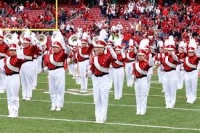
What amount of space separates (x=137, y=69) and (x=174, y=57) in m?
1.63

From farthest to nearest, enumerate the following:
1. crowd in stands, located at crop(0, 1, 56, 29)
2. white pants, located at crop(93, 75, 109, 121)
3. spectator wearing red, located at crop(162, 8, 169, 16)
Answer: spectator wearing red, located at crop(162, 8, 169, 16)
crowd in stands, located at crop(0, 1, 56, 29)
white pants, located at crop(93, 75, 109, 121)

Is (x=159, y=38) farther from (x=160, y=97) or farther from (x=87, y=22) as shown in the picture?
(x=160, y=97)

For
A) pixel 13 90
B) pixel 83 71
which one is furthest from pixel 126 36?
pixel 13 90

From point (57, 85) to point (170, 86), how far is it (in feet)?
10.3

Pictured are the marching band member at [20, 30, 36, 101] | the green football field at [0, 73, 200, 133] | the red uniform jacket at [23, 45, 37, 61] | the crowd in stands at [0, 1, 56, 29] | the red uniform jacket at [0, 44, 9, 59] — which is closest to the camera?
the green football field at [0, 73, 200, 133]

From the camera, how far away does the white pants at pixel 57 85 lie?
16.4 metres

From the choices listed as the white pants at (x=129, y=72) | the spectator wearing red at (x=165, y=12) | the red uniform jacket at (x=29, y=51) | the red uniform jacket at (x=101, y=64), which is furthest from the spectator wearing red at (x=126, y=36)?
the red uniform jacket at (x=101, y=64)

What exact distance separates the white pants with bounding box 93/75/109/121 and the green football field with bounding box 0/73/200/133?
25cm

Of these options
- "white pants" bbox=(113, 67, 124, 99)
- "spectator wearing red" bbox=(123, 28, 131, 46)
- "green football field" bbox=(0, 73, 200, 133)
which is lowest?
"green football field" bbox=(0, 73, 200, 133)

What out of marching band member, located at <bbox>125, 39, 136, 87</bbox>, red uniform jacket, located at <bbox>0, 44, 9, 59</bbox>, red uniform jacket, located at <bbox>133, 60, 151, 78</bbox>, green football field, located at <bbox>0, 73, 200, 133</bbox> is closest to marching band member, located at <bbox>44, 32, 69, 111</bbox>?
green football field, located at <bbox>0, 73, 200, 133</bbox>

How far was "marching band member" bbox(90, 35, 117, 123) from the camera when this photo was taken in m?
14.2

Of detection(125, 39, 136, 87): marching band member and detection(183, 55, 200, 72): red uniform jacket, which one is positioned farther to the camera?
detection(125, 39, 136, 87): marching band member

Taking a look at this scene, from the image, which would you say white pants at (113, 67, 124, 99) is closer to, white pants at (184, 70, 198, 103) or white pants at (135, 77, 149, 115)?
white pants at (184, 70, 198, 103)

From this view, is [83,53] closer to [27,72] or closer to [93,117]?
[27,72]
